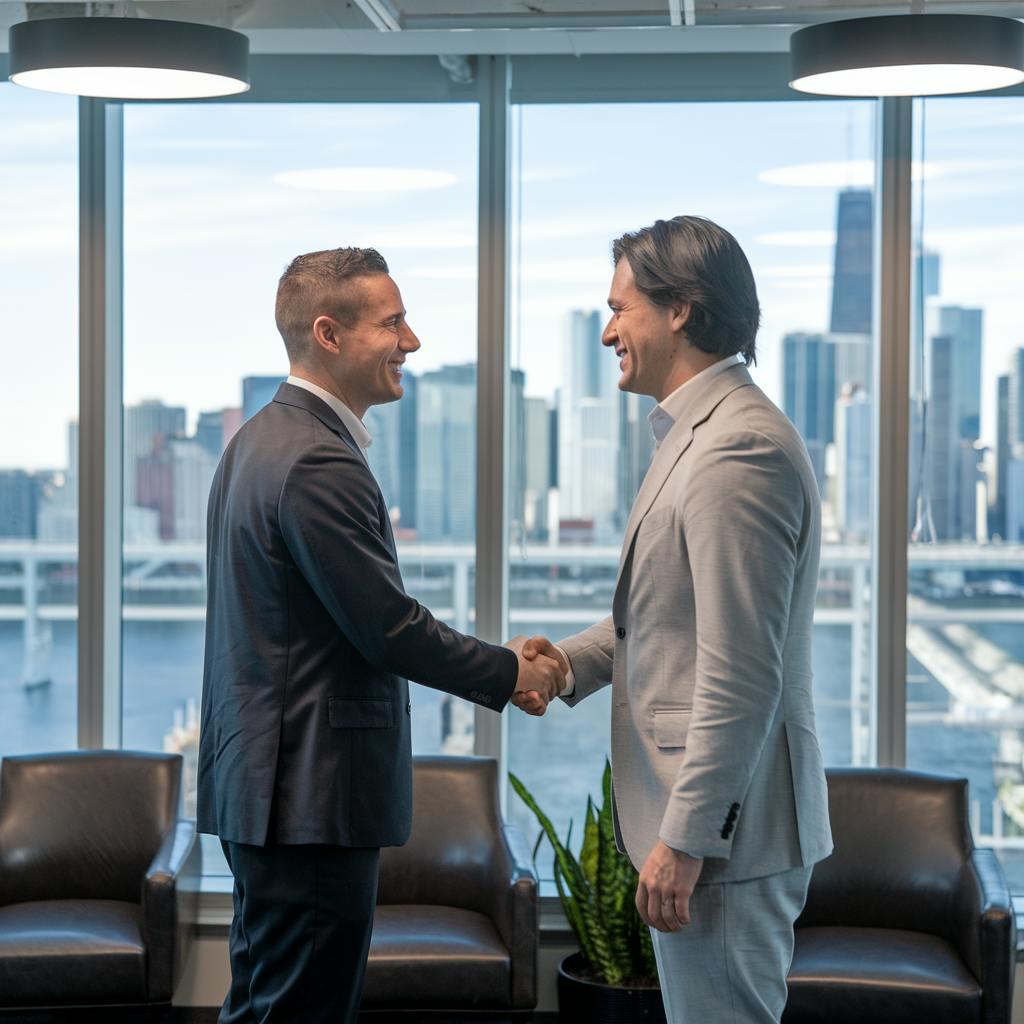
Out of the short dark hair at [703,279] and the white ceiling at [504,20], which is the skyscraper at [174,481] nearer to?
the white ceiling at [504,20]

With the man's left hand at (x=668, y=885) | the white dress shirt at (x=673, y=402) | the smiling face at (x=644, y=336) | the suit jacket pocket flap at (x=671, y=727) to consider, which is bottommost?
the man's left hand at (x=668, y=885)

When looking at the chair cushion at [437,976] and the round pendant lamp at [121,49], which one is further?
the chair cushion at [437,976]

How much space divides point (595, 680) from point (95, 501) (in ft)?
8.33

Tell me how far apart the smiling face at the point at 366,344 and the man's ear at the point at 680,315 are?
70cm

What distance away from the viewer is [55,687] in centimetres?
493

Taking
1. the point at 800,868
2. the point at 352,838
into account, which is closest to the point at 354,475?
the point at 352,838

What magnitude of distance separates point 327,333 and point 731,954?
1.36 metres

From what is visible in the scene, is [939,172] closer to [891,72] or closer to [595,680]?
[891,72]

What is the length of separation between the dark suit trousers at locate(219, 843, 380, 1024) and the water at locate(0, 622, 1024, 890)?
2.30 m

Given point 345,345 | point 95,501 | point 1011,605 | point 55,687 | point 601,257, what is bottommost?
point 55,687

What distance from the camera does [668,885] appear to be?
2.08 metres

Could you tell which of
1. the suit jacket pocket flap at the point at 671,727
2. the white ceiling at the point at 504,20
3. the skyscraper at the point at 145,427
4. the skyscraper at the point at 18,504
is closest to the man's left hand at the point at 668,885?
the suit jacket pocket flap at the point at 671,727

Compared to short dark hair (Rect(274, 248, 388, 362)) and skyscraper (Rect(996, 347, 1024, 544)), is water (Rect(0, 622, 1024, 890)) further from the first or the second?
short dark hair (Rect(274, 248, 388, 362))

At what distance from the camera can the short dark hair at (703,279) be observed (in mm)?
2244
